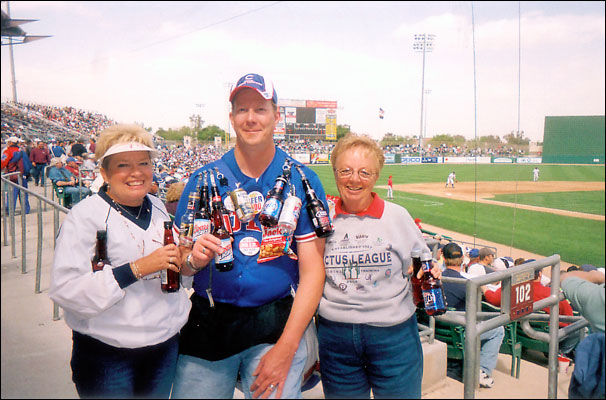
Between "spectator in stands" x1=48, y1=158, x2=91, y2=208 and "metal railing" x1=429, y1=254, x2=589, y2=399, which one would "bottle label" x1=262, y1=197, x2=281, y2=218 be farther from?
"spectator in stands" x1=48, y1=158, x2=91, y2=208

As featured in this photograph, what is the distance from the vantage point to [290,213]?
173 centimetres

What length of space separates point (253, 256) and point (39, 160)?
13.2 m

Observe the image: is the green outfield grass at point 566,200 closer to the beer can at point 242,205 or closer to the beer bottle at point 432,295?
the beer bottle at point 432,295

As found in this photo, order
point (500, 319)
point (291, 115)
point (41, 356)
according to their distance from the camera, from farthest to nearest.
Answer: point (291, 115), point (41, 356), point (500, 319)

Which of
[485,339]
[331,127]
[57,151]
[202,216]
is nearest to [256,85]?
[202,216]

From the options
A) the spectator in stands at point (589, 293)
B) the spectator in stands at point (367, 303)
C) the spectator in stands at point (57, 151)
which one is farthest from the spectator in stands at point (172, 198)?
the spectator in stands at point (57, 151)

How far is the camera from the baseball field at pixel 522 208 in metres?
5.16

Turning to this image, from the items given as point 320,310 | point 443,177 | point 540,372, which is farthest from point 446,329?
point 443,177

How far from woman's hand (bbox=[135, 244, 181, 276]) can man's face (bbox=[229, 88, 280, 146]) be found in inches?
21.6

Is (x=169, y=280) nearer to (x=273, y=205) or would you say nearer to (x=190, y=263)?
(x=190, y=263)

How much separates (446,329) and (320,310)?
2755mm

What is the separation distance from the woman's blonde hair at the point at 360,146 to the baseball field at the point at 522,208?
97 centimetres

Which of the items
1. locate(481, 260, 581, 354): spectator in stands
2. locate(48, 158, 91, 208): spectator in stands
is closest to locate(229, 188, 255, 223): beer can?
locate(481, 260, 581, 354): spectator in stands

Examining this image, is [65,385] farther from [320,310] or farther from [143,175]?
[320,310]
